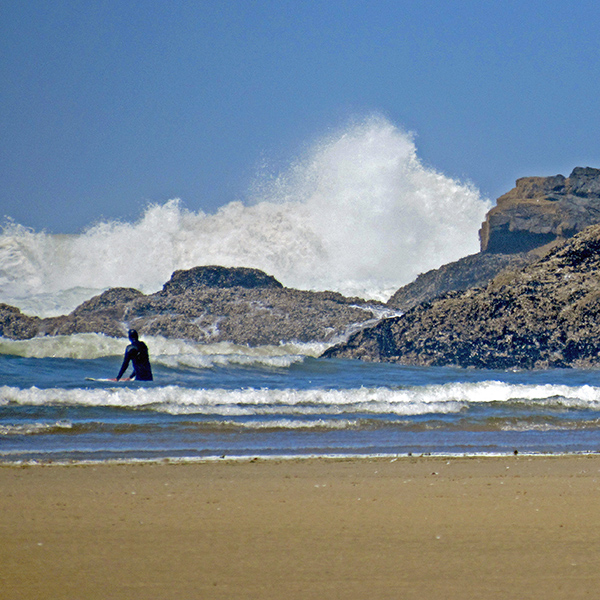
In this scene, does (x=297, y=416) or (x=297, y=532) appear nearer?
(x=297, y=532)

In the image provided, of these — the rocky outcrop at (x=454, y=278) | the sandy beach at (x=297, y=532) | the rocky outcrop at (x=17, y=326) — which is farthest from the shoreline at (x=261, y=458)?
the rocky outcrop at (x=454, y=278)

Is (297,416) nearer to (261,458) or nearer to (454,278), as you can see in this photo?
(261,458)

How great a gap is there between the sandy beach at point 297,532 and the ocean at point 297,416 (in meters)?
1.41

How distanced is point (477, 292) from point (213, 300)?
14.4 meters

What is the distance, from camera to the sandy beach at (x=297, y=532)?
10.2ft

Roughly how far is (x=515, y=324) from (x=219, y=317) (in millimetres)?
14706

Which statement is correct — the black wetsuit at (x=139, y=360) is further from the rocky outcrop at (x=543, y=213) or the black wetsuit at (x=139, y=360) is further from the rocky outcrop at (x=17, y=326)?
the rocky outcrop at (x=543, y=213)

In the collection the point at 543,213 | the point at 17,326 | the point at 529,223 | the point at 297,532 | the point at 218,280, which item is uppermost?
the point at 543,213

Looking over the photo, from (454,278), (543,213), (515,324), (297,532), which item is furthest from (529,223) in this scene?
(297,532)

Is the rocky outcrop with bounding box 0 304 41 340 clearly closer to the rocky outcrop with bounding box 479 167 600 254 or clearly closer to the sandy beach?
the sandy beach

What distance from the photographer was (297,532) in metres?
3.93

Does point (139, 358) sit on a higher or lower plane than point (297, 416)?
higher

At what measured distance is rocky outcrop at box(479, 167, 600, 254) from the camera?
46531mm

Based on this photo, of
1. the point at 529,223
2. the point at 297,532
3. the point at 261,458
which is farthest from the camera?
the point at 529,223
